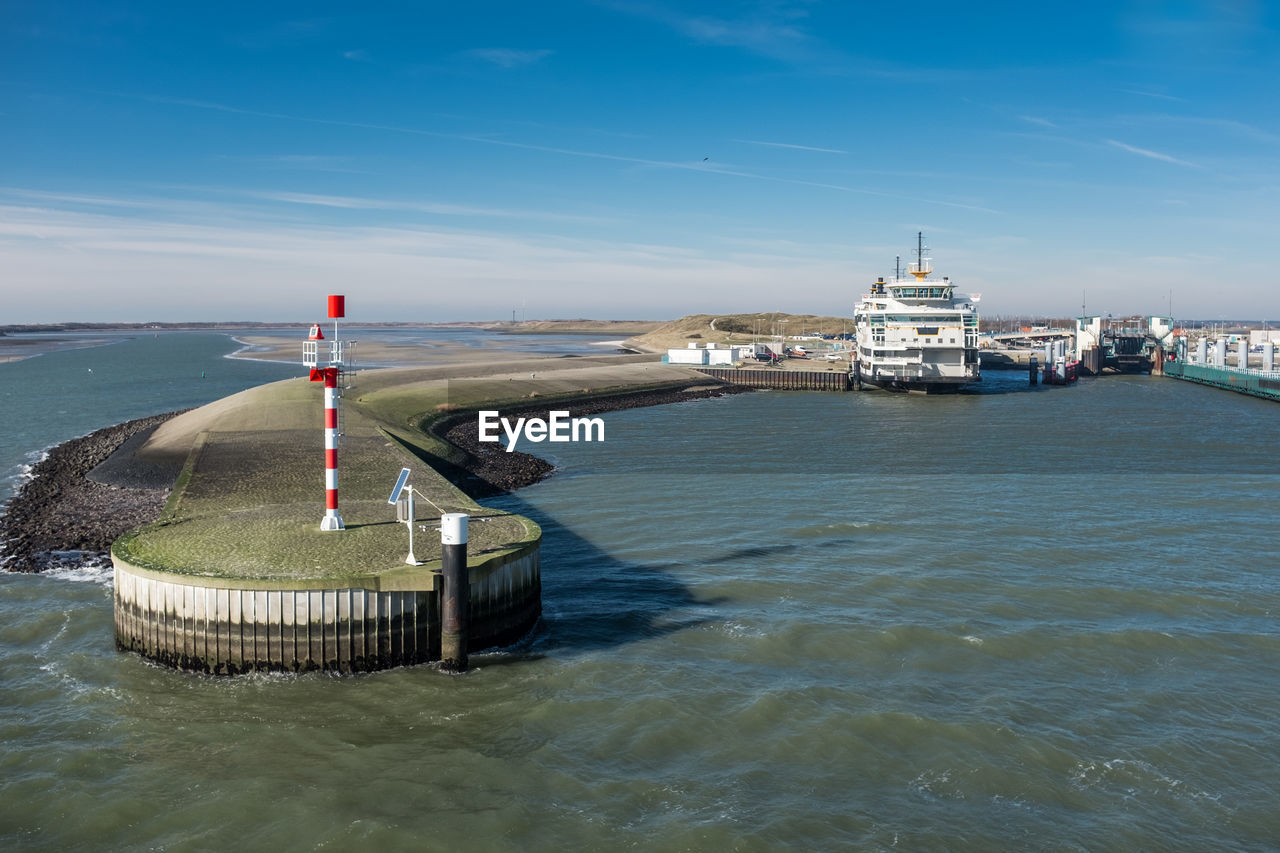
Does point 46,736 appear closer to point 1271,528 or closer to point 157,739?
point 157,739

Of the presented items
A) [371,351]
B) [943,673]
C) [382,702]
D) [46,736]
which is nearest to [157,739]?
[46,736]

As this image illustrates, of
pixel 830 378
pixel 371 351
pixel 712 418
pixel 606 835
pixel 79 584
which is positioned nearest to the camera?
pixel 606 835

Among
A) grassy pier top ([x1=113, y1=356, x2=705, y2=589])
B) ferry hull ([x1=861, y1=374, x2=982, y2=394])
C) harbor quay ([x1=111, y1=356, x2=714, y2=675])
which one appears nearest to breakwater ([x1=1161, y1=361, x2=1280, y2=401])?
ferry hull ([x1=861, y1=374, x2=982, y2=394])

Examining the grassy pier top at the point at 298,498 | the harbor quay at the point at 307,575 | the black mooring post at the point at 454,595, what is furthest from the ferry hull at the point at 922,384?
the black mooring post at the point at 454,595

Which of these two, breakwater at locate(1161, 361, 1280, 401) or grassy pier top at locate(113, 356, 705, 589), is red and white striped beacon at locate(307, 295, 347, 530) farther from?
breakwater at locate(1161, 361, 1280, 401)

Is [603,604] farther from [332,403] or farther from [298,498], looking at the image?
[298,498]

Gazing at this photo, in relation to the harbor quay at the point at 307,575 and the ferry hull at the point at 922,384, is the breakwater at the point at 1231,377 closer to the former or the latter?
the ferry hull at the point at 922,384

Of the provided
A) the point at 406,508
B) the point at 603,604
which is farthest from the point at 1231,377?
the point at 406,508
